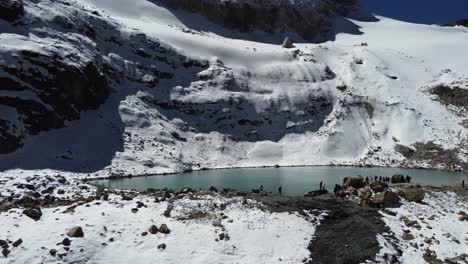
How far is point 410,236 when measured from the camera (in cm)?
2198

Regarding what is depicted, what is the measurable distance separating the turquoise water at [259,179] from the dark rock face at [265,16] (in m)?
56.3

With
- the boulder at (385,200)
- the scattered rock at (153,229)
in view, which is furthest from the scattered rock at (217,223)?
the boulder at (385,200)

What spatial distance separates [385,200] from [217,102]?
45.9 metres

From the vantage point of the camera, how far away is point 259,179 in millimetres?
45219

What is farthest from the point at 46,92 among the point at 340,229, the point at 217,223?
the point at 340,229

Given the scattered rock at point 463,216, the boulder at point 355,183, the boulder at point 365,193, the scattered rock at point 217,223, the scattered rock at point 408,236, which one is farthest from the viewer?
the boulder at point 355,183

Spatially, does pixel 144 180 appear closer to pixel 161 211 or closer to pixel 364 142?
pixel 161 211

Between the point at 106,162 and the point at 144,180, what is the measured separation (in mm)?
6772

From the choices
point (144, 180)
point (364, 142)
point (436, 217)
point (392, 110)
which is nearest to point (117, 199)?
point (436, 217)

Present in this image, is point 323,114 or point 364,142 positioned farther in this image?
point 323,114

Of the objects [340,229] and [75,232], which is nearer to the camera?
[75,232]

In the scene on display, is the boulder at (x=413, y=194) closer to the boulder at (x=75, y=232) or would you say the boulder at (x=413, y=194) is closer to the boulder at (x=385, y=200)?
the boulder at (x=385, y=200)

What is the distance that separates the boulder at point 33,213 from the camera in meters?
20.4

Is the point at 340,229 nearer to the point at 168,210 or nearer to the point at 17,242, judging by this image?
→ the point at 168,210
